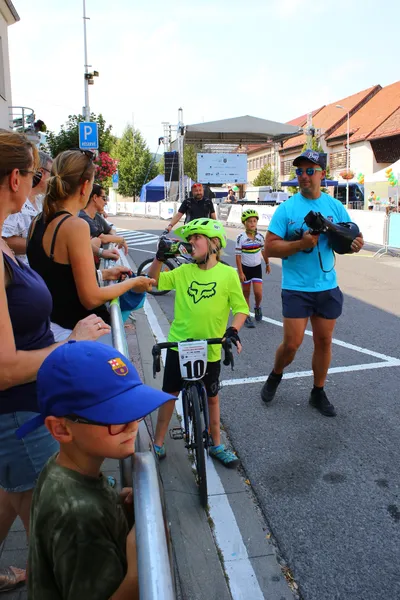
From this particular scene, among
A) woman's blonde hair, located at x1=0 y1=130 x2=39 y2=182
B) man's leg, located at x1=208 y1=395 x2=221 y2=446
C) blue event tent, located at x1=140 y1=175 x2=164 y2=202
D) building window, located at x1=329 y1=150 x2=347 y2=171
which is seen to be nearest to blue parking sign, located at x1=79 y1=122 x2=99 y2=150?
man's leg, located at x1=208 y1=395 x2=221 y2=446

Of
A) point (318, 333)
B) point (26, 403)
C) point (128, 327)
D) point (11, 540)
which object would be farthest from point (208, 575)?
point (128, 327)

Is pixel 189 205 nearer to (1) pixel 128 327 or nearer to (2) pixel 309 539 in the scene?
(1) pixel 128 327

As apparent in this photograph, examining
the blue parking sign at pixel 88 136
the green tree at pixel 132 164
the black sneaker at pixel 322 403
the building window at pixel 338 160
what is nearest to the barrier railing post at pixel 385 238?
the blue parking sign at pixel 88 136

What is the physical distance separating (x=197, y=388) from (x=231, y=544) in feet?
3.12

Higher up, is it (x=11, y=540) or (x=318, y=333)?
(x=318, y=333)

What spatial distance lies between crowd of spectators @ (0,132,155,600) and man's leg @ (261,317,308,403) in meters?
1.63

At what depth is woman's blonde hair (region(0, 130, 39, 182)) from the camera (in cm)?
175

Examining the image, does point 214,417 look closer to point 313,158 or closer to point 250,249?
point 313,158

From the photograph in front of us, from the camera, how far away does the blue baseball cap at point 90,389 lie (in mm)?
1271

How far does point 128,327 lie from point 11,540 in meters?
4.37

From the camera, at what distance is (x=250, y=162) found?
7175cm

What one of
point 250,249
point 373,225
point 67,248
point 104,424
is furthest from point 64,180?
point 373,225

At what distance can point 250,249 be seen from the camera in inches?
293

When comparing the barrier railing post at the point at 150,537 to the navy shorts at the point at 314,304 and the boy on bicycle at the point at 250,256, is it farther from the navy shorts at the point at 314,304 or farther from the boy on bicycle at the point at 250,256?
the boy on bicycle at the point at 250,256
